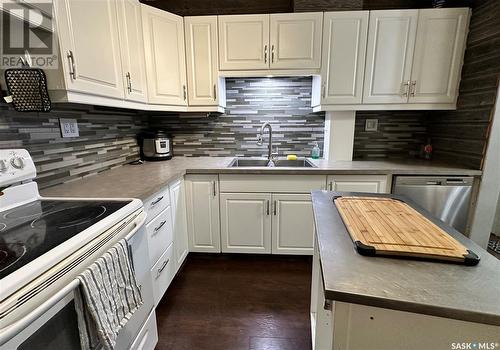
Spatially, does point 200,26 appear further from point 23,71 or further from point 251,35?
point 23,71

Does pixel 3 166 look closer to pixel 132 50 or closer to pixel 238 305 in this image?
pixel 132 50

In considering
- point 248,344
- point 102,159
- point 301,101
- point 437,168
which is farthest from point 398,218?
point 102,159

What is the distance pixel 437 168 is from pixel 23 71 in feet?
8.77

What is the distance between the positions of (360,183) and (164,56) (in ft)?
6.27

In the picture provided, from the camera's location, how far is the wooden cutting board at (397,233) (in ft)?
2.27

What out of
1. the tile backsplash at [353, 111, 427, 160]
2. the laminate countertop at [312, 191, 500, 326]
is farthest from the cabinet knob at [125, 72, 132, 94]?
the tile backsplash at [353, 111, 427, 160]

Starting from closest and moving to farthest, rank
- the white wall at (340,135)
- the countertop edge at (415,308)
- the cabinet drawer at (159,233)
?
the countertop edge at (415,308) → the cabinet drawer at (159,233) → the white wall at (340,135)

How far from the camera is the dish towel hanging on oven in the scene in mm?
734

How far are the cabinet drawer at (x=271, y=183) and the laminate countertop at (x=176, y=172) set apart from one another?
49 millimetres

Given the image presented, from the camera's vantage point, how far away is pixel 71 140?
1528 mm

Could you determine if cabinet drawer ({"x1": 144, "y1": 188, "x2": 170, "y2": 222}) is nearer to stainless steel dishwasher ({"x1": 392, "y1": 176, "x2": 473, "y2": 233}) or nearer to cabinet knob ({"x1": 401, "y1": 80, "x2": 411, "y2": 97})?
stainless steel dishwasher ({"x1": 392, "y1": 176, "x2": 473, "y2": 233})

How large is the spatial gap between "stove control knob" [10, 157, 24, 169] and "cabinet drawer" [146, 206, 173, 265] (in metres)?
0.63

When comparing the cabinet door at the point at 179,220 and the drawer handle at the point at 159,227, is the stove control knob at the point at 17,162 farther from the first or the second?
the cabinet door at the point at 179,220

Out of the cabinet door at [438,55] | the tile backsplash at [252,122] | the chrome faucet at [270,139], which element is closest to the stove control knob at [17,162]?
the tile backsplash at [252,122]
